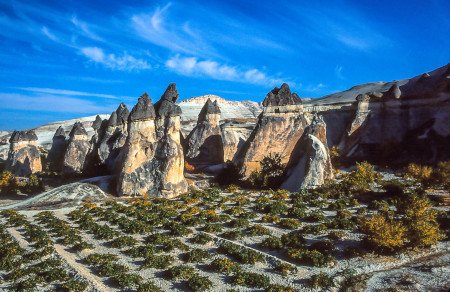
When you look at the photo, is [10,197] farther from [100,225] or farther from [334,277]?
[334,277]

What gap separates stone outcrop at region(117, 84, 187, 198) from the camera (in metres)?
29.1

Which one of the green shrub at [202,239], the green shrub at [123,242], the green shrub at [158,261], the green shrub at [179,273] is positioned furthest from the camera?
the green shrub at [202,239]

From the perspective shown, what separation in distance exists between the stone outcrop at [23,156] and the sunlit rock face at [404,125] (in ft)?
116

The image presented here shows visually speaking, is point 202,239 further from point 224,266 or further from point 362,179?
point 362,179

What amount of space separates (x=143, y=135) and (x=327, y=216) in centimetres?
1675

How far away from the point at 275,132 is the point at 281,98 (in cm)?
378

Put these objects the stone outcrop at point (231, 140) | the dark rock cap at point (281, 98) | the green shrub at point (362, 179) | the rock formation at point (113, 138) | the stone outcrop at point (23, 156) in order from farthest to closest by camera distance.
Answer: the stone outcrop at point (231, 140), the stone outcrop at point (23, 156), the rock formation at point (113, 138), the dark rock cap at point (281, 98), the green shrub at point (362, 179)

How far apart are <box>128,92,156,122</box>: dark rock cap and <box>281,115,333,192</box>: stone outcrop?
12580mm

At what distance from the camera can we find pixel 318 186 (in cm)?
2766

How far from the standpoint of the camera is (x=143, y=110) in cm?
3177

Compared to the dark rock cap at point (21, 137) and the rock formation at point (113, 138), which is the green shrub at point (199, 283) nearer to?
the rock formation at point (113, 138)

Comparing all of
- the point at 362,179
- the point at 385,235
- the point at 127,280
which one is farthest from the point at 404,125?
the point at 127,280

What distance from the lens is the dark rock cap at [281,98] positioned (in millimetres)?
36031

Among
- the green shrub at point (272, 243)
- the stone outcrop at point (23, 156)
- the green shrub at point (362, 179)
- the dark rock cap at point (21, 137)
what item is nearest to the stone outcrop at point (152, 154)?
the green shrub at point (362, 179)
